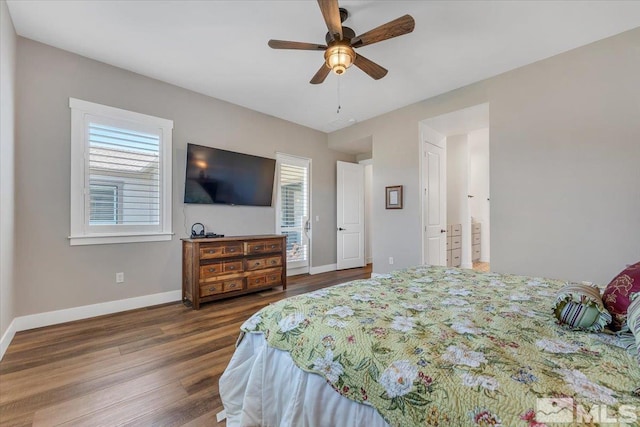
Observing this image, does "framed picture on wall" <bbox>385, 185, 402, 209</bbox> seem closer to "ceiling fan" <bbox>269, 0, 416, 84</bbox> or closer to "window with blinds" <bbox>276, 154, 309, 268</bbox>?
"window with blinds" <bbox>276, 154, 309, 268</bbox>

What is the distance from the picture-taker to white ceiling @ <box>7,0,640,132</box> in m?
2.21

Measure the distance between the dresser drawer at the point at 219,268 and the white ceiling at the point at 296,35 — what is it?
91.4 inches

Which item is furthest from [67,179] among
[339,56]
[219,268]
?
[339,56]

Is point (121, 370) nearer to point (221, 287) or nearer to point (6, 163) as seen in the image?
point (221, 287)

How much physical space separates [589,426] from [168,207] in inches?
154

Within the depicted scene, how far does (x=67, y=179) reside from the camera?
284 cm

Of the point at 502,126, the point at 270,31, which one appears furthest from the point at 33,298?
the point at 502,126

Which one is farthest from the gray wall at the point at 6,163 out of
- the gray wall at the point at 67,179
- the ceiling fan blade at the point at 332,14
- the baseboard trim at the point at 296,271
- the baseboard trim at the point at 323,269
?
the baseboard trim at the point at 323,269

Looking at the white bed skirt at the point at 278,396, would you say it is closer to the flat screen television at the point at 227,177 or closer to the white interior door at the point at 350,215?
the flat screen television at the point at 227,177

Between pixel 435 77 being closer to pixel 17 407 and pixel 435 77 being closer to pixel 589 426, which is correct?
pixel 589 426

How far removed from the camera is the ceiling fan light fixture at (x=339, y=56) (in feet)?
7.04

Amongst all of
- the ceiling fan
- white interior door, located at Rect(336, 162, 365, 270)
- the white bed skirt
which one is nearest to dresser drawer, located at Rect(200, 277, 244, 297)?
the white bed skirt

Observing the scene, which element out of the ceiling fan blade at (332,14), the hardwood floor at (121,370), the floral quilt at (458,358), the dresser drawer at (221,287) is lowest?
the hardwood floor at (121,370)

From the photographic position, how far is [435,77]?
3.30m
